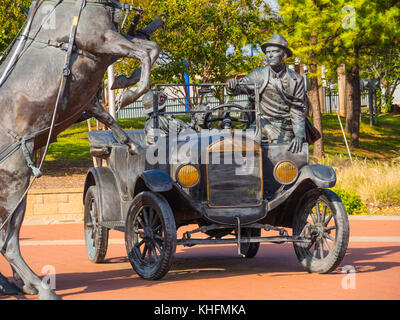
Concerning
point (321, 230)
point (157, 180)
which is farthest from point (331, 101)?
point (157, 180)

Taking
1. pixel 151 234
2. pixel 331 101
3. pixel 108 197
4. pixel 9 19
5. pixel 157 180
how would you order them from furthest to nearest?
pixel 331 101 → pixel 9 19 → pixel 108 197 → pixel 151 234 → pixel 157 180

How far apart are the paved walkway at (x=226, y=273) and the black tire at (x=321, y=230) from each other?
0.18 meters

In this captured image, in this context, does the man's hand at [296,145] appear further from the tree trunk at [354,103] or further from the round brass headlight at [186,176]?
the tree trunk at [354,103]

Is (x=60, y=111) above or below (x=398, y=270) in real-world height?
above

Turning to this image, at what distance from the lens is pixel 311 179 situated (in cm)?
876

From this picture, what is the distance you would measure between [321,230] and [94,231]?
11.7 ft

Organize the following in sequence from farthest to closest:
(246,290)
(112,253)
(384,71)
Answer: (384,71) → (112,253) → (246,290)

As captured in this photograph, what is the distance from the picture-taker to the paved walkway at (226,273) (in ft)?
25.2

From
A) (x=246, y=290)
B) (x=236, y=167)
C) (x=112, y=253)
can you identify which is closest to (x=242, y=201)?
(x=236, y=167)

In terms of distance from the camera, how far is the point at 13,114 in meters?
7.42

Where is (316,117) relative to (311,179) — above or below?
above

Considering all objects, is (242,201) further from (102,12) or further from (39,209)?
(39,209)

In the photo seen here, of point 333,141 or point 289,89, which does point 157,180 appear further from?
point 333,141

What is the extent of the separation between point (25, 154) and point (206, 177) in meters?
2.33
